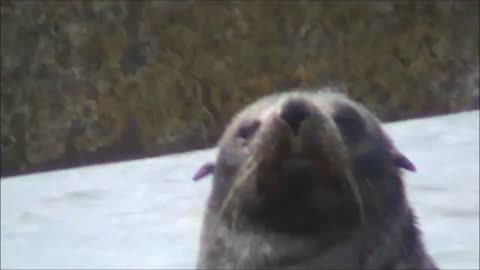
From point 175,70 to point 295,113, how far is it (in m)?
3.68

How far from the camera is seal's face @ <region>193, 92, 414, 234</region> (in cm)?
265

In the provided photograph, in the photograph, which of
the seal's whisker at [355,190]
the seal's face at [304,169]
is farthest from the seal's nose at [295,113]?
the seal's whisker at [355,190]

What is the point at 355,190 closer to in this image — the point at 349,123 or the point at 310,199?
the point at 310,199

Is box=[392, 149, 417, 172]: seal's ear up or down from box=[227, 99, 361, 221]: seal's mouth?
down

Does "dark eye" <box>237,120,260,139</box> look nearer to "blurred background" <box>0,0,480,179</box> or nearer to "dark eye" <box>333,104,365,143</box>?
"dark eye" <box>333,104,365,143</box>

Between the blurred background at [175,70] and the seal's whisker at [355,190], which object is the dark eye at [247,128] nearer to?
the seal's whisker at [355,190]

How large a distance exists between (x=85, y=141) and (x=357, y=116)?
3.39 meters

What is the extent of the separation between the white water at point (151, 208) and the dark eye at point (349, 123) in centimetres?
98

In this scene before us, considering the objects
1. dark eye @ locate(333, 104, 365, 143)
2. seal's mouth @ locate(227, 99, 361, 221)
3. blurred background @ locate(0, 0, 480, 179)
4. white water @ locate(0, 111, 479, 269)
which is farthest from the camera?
blurred background @ locate(0, 0, 480, 179)

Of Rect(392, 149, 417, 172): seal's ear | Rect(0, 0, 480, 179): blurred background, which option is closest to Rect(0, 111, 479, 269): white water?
Rect(0, 0, 480, 179): blurred background

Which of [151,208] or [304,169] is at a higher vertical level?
[304,169]

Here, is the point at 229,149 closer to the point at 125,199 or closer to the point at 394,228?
the point at 394,228

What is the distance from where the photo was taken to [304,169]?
105 inches

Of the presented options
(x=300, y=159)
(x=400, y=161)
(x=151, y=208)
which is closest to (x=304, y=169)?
(x=300, y=159)
